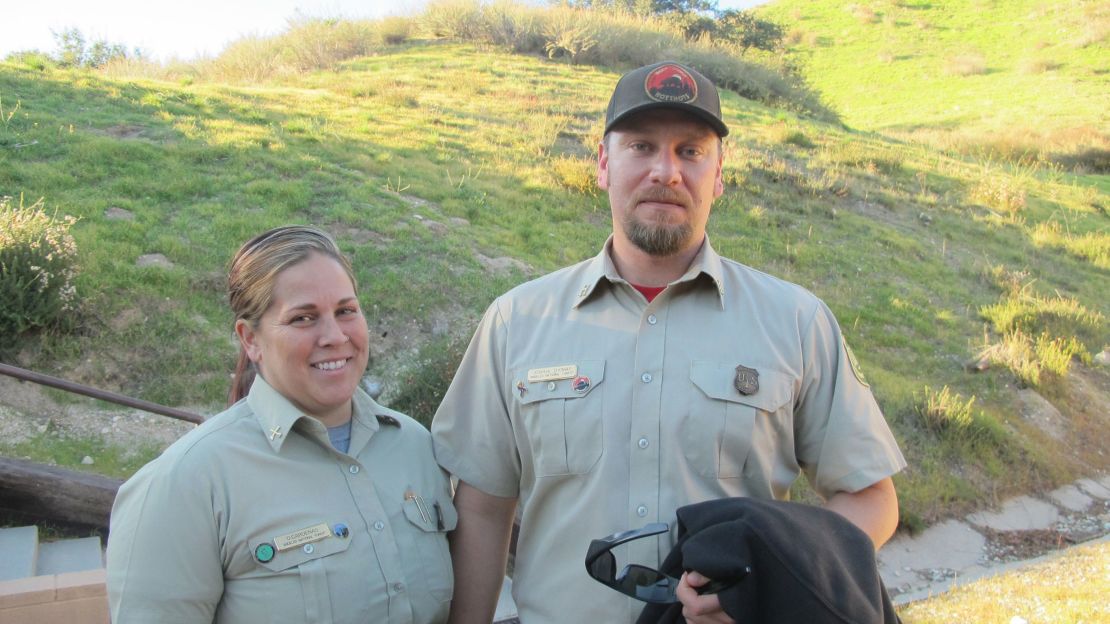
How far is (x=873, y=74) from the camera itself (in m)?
39.1

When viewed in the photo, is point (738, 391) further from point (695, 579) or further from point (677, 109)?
point (677, 109)

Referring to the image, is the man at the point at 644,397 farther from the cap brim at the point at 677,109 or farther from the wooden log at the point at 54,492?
the wooden log at the point at 54,492

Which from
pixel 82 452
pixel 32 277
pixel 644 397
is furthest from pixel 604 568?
pixel 32 277

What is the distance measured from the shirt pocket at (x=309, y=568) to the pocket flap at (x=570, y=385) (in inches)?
25.5

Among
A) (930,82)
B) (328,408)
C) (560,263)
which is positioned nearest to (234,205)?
(560,263)

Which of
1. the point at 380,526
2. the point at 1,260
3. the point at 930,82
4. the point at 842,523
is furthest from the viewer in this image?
the point at 930,82

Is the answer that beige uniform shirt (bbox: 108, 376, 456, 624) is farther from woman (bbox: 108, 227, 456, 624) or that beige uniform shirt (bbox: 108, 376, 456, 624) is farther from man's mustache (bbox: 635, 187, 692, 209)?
man's mustache (bbox: 635, 187, 692, 209)

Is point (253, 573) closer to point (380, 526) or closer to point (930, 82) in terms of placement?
point (380, 526)

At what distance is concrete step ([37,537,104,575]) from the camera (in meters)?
4.89

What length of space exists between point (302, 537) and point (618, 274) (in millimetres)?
1113

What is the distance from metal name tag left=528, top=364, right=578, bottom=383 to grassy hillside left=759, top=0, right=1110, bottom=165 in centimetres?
2249

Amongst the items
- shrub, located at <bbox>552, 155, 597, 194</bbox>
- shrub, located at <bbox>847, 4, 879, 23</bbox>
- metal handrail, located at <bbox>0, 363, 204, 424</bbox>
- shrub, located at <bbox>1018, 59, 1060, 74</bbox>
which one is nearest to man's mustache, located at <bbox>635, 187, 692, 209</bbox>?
metal handrail, located at <bbox>0, 363, 204, 424</bbox>

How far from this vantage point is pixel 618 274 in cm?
248

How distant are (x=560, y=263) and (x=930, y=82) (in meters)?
32.1
